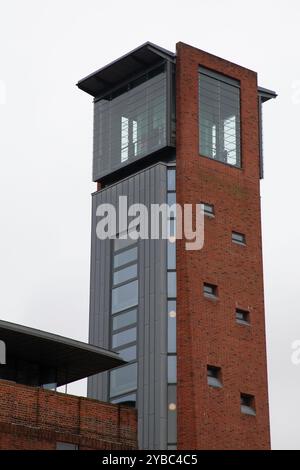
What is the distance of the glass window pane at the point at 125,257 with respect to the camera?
7188 centimetres

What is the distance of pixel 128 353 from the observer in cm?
6975

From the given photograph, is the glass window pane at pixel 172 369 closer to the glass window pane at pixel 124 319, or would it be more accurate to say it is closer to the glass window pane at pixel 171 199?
the glass window pane at pixel 124 319

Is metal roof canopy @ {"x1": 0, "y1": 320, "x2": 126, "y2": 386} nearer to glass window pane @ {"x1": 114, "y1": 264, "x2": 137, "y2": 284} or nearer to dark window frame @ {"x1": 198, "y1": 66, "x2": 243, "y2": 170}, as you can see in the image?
glass window pane @ {"x1": 114, "y1": 264, "x2": 137, "y2": 284}

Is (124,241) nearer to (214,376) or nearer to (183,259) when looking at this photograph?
(183,259)

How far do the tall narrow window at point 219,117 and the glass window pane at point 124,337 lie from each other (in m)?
11.1

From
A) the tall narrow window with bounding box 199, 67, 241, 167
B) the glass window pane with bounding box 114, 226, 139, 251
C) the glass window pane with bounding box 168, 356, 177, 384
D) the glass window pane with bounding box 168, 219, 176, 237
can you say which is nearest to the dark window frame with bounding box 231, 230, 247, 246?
the glass window pane with bounding box 168, 219, 176, 237

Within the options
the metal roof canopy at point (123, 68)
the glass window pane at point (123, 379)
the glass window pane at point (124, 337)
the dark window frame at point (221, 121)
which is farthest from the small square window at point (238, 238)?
the metal roof canopy at point (123, 68)

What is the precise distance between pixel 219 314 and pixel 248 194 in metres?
8.30

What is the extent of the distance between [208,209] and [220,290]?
4.75 m

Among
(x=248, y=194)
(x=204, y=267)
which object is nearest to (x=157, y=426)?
(x=204, y=267)

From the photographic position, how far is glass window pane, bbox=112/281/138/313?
71000 mm

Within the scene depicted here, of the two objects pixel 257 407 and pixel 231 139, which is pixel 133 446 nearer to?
pixel 257 407

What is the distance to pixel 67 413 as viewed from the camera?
5959 cm

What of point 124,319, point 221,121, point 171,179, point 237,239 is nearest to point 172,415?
point 124,319
